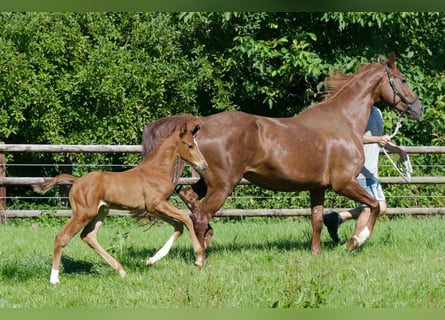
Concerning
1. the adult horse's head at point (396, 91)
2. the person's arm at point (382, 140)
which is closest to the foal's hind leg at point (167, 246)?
the person's arm at point (382, 140)

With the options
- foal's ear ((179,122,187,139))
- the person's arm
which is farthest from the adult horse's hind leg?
the person's arm

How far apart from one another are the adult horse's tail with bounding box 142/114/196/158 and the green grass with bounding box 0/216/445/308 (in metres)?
1.07

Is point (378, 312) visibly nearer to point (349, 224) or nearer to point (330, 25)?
point (349, 224)

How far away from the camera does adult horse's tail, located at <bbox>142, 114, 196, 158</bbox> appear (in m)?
7.52

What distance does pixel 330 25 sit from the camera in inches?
561

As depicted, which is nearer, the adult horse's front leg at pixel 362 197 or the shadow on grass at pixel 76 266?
the shadow on grass at pixel 76 266

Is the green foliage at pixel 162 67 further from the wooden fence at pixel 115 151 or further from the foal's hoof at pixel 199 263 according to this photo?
the foal's hoof at pixel 199 263

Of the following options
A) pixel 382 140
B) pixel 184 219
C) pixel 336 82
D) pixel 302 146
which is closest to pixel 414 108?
pixel 382 140

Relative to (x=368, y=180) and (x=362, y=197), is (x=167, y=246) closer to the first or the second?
(x=362, y=197)

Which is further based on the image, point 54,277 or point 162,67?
point 162,67

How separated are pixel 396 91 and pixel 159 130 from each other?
294 centimetres

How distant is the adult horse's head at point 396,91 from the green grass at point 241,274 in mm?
1631

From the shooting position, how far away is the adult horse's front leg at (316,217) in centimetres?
795

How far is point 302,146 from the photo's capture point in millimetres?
7801
